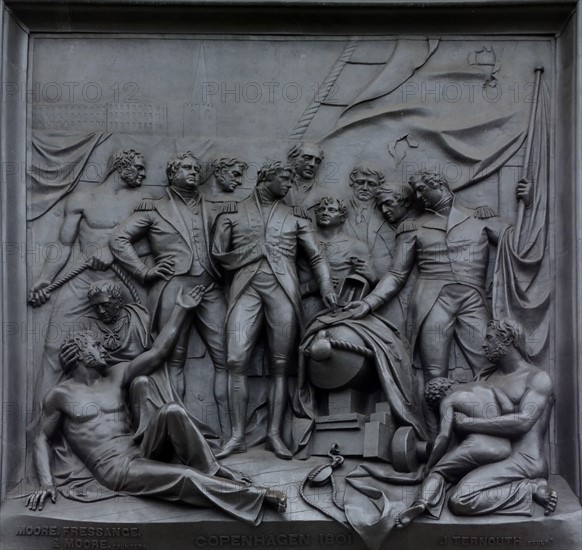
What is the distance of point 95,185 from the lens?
14.6 meters

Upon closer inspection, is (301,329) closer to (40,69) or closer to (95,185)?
(95,185)

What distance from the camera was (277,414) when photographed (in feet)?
45.6

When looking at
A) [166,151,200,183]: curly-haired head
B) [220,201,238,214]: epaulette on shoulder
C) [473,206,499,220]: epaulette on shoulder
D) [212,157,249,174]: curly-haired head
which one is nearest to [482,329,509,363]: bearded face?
[473,206,499,220]: epaulette on shoulder

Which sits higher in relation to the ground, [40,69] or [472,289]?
[40,69]

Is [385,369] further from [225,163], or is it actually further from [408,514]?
[225,163]

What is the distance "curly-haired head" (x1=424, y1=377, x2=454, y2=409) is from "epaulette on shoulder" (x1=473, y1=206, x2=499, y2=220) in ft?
4.82

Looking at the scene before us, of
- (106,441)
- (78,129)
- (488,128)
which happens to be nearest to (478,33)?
(488,128)

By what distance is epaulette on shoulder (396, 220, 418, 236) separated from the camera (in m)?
14.3

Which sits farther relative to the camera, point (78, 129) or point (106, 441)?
point (78, 129)

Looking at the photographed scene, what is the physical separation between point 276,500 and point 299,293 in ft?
5.97

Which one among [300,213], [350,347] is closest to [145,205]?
[300,213]

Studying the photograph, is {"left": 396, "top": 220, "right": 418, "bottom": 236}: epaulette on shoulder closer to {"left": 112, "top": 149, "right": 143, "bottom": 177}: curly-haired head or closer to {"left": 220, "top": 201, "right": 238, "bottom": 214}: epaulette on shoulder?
{"left": 220, "top": 201, "right": 238, "bottom": 214}: epaulette on shoulder

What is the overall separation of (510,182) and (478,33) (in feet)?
4.55

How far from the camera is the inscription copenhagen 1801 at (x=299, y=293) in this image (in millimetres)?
13477
